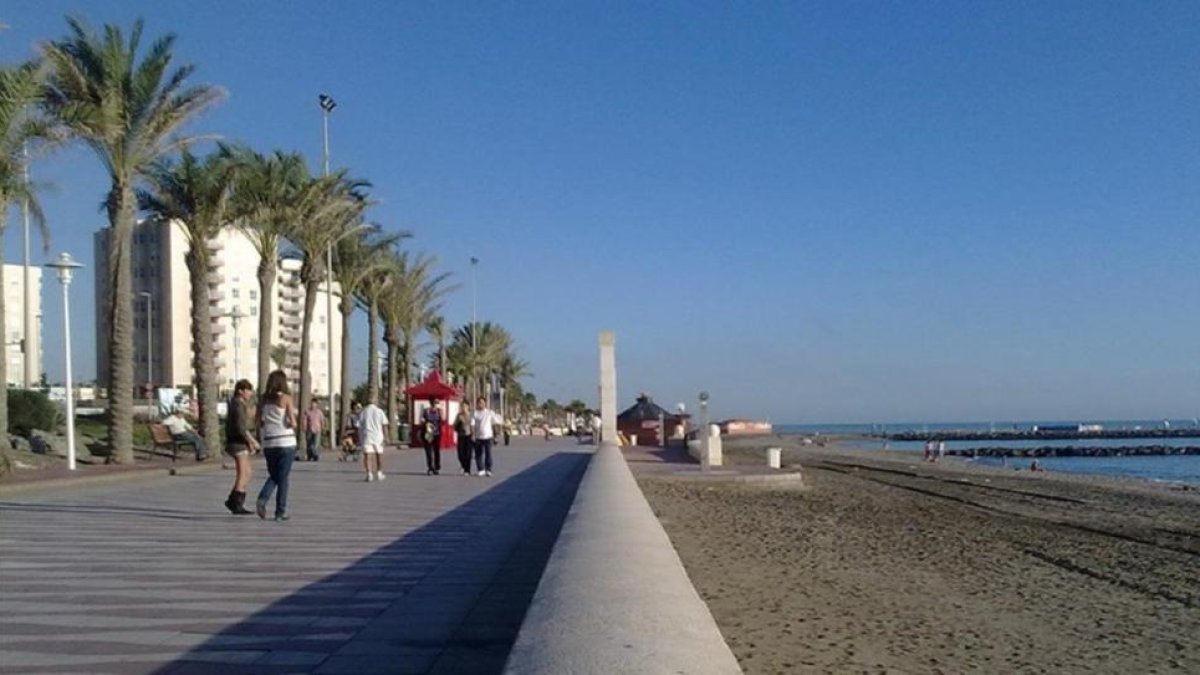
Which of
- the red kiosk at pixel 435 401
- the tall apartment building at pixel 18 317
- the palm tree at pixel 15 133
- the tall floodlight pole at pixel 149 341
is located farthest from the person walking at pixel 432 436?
the tall floodlight pole at pixel 149 341

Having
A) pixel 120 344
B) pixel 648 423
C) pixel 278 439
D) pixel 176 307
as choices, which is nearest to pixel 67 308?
pixel 120 344

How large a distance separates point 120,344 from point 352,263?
53.8 ft

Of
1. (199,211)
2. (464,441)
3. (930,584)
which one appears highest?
(199,211)

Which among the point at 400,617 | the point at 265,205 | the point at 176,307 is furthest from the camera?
the point at 176,307

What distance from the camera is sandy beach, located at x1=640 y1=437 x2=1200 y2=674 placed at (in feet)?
24.7

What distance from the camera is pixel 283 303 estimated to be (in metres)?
121

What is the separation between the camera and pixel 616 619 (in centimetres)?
420

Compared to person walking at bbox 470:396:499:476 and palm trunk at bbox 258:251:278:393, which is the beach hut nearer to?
palm trunk at bbox 258:251:278:393

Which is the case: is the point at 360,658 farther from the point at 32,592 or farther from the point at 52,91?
the point at 52,91

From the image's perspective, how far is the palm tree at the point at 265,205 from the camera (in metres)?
31.6

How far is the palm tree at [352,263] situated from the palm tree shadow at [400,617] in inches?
1240

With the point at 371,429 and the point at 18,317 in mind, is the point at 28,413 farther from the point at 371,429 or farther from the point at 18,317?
the point at 18,317

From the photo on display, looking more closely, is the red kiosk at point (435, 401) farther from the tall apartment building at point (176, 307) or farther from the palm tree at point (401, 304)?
the tall apartment building at point (176, 307)

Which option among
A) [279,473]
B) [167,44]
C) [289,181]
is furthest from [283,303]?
[279,473]
